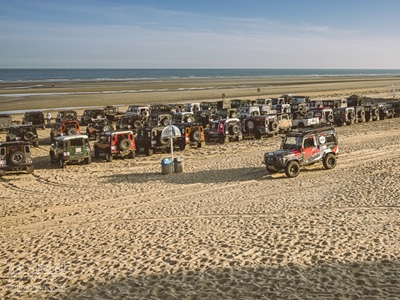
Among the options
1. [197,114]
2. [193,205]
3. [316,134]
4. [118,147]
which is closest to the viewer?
[193,205]

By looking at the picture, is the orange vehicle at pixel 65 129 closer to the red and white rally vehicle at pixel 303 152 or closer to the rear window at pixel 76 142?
the rear window at pixel 76 142

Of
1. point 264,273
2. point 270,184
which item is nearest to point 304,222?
point 264,273

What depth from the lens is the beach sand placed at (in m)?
8.98

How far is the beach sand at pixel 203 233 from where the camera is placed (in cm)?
898

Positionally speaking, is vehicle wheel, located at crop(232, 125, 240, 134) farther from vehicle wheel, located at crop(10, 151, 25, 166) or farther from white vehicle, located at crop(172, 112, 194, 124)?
vehicle wheel, located at crop(10, 151, 25, 166)

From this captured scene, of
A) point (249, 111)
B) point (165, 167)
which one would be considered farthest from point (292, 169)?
point (249, 111)

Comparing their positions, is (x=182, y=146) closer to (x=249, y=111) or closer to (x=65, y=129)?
(x=65, y=129)

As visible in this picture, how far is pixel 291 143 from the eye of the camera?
64.0ft

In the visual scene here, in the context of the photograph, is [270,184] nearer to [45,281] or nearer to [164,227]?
[164,227]

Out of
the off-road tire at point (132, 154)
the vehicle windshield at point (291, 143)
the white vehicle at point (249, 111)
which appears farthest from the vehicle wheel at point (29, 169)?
the white vehicle at point (249, 111)

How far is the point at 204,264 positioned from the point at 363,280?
3536mm

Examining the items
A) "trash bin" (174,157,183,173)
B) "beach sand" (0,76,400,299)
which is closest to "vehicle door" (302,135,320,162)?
"beach sand" (0,76,400,299)

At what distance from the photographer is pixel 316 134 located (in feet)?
64.6

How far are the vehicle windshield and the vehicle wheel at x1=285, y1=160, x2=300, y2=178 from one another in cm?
83
